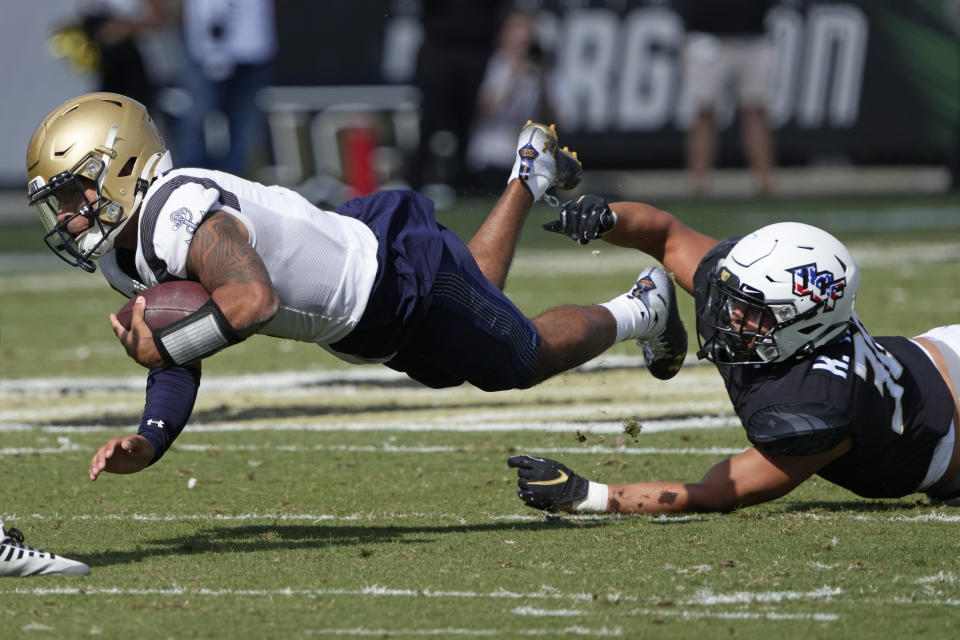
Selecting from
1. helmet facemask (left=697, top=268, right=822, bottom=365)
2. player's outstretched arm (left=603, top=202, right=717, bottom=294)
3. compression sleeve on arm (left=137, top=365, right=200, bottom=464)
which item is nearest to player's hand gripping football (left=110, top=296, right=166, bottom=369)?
compression sleeve on arm (left=137, top=365, right=200, bottom=464)

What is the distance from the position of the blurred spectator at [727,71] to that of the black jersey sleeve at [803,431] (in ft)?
35.8

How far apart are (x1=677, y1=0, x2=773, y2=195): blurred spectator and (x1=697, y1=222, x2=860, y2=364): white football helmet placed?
417 inches

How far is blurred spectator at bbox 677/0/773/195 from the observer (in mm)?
14758

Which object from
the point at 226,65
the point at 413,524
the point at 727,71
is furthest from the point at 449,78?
the point at 413,524

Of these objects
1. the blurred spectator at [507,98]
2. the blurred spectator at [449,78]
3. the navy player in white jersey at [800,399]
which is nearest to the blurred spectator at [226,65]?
the blurred spectator at [449,78]

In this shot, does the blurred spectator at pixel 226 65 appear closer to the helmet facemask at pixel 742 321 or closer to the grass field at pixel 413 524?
the grass field at pixel 413 524

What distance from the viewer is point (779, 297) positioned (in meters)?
4.42

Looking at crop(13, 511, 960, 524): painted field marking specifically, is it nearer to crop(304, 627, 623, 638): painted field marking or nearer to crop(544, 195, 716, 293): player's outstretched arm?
crop(544, 195, 716, 293): player's outstretched arm

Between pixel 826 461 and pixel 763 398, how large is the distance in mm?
263

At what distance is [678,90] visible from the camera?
1593 centimetres

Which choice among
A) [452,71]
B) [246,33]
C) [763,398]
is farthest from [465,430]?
[452,71]

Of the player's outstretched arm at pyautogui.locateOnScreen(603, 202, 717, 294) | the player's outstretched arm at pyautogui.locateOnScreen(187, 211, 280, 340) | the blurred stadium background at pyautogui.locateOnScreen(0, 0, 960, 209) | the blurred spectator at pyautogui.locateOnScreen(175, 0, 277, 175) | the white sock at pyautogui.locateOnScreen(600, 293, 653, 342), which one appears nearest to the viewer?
the player's outstretched arm at pyautogui.locateOnScreen(187, 211, 280, 340)

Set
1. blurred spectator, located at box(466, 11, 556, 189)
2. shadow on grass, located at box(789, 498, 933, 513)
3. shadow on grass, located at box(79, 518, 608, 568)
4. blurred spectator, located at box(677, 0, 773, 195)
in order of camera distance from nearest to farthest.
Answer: shadow on grass, located at box(79, 518, 608, 568)
shadow on grass, located at box(789, 498, 933, 513)
blurred spectator, located at box(677, 0, 773, 195)
blurred spectator, located at box(466, 11, 556, 189)

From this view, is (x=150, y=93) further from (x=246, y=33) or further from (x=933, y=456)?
(x=933, y=456)
